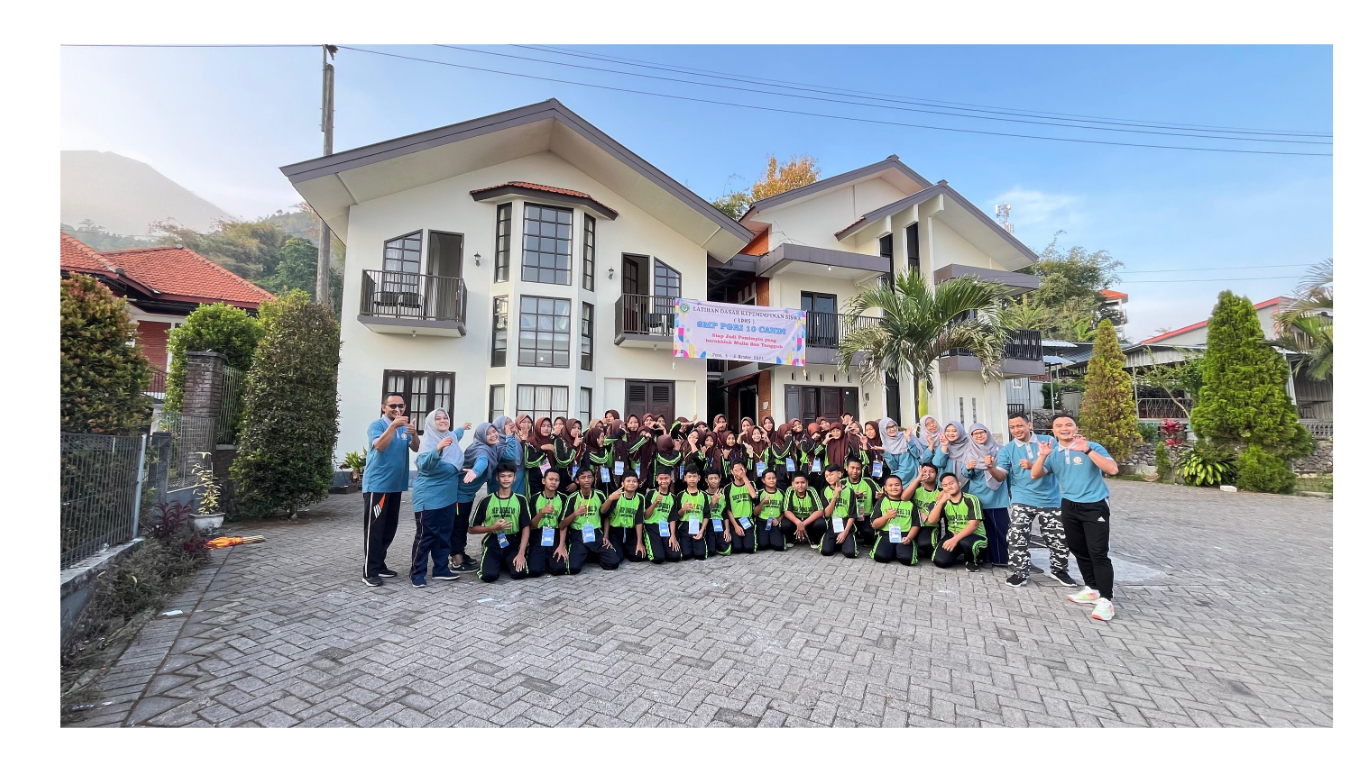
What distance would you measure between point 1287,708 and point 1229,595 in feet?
8.70

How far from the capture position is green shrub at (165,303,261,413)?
9867mm

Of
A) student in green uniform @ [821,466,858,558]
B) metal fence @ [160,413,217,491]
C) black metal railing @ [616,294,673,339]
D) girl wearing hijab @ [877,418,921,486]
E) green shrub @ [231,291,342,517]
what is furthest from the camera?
black metal railing @ [616,294,673,339]

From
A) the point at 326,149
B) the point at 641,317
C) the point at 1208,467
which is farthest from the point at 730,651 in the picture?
the point at 326,149

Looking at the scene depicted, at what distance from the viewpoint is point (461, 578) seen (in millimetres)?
5418

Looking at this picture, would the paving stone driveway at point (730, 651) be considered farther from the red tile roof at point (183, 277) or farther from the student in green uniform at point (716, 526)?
the red tile roof at point (183, 277)

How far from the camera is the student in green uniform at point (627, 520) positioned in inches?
245

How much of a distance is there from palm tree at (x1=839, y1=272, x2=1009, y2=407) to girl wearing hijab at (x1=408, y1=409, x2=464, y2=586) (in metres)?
7.42

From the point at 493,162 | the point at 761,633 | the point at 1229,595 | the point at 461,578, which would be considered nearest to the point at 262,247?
the point at 493,162

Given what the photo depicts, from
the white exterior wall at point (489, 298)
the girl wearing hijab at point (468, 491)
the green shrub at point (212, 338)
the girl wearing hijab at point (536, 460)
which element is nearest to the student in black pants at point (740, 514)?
the girl wearing hijab at point (536, 460)

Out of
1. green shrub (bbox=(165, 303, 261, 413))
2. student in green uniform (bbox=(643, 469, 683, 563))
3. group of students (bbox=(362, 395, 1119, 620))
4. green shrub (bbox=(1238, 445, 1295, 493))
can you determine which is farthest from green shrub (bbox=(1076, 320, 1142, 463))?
green shrub (bbox=(165, 303, 261, 413))

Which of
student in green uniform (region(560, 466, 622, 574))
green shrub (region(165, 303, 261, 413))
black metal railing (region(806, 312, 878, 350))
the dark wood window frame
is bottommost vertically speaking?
student in green uniform (region(560, 466, 622, 574))

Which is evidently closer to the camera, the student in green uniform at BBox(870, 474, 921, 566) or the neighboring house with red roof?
the student in green uniform at BBox(870, 474, 921, 566)

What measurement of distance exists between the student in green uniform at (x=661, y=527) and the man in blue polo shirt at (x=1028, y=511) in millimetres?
3505

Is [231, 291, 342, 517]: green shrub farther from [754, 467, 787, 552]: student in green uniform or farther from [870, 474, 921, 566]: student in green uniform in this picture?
[870, 474, 921, 566]: student in green uniform
